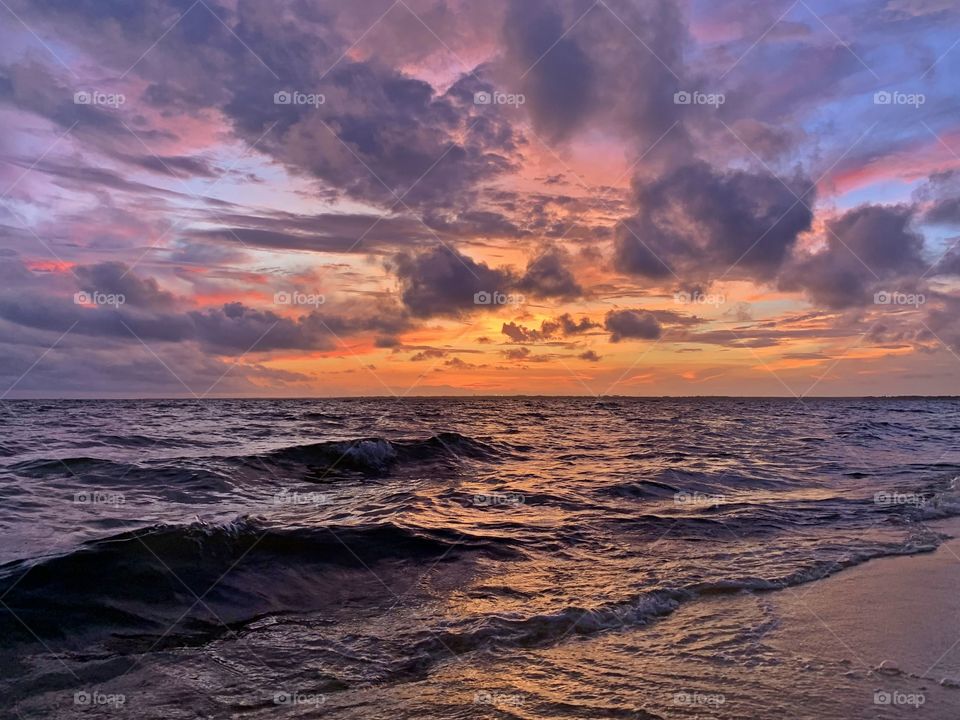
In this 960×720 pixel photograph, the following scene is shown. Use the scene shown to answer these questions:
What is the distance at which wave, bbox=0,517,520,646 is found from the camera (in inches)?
309

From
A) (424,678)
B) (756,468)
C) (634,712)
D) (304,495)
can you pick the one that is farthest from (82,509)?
(756,468)

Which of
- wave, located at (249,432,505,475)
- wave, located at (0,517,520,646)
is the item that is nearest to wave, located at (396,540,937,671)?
wave, located at (0,517,520,646)

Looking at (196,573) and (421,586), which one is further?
(196,573)

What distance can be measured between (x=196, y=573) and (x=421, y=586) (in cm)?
340

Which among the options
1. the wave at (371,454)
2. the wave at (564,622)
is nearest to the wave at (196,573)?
the wave at (564,622)

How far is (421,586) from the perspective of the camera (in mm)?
9281

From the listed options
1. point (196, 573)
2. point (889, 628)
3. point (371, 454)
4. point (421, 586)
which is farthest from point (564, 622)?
point (371, 454)

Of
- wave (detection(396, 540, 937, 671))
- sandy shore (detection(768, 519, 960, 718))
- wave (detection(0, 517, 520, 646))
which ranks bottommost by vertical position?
sandy shore (detection(768, 519, 960, 718))

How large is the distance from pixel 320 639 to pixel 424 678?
1.79 m

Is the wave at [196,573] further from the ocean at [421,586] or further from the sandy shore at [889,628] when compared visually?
the sandy shore at [889,628]

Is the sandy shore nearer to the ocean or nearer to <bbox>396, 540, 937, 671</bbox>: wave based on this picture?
the ocean

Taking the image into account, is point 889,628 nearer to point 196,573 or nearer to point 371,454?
point 196,573

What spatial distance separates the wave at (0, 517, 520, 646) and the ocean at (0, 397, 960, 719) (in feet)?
0.14

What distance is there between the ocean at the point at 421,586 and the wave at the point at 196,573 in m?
0.04
